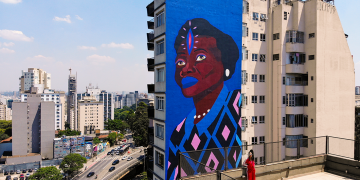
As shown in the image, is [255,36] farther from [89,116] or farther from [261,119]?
[89,116]

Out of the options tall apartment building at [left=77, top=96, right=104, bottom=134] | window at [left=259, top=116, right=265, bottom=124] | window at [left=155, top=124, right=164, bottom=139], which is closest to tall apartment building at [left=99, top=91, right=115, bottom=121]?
tall apartment building at [left=77, top=96, right=104, bottom=134]

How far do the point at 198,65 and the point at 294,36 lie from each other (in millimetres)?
11838

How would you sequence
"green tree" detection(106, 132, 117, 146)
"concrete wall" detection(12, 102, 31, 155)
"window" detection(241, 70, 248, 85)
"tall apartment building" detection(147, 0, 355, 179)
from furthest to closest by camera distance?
"green tree" detection(106, 132, 117, 146), "concrete wall" detection(12, 102, 31, 155), "tall apartment building" detection(147, 0, 355, 179), "window" detection(241, 70, 248, 85)

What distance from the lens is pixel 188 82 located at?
70.7ft

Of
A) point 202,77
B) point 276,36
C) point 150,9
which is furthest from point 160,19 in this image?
point 276,36

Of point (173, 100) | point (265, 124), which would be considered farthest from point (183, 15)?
point (265, 124)

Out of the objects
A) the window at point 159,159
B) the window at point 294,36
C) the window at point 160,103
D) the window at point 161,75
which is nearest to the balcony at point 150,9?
the window at point 161,75

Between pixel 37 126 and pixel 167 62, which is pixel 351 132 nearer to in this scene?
pixel 167 62

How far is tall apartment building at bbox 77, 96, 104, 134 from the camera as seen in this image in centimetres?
11169

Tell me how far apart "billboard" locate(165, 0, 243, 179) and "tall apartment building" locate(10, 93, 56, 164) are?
2762 inches

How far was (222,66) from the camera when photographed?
23188mm

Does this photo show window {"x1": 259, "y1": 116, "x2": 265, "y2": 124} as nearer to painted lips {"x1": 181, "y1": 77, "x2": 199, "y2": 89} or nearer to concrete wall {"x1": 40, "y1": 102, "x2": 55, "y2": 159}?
painted lips {"x1": 181, "y1": 77, "x2": 199, "y2": 89}

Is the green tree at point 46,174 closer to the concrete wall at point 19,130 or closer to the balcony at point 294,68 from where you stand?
the concrete wall at point 19,130

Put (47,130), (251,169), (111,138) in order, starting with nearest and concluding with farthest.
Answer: (251,169)
(47,130)
(111,138)
